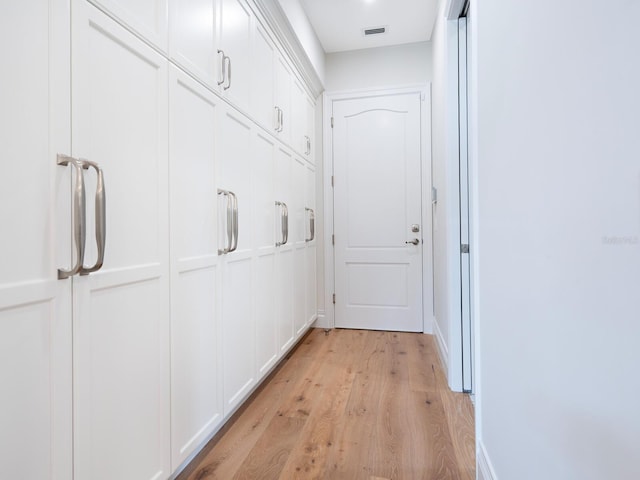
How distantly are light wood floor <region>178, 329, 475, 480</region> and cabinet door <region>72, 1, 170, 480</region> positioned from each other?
44cm

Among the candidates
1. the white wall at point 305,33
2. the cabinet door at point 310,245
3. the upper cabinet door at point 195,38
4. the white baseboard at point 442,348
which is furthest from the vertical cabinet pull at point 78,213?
the cabinet door at point 310,245

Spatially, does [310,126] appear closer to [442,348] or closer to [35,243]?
[442,348]

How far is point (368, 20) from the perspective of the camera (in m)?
3.07

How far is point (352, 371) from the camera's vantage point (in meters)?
2.53

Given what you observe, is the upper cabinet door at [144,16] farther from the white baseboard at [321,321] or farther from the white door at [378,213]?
the white baseboard at [321,321]

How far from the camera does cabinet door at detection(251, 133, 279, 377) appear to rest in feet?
6.93

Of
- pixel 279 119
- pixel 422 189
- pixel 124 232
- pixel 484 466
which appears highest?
pixel 279 119

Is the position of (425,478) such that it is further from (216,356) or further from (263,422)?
(216,356)

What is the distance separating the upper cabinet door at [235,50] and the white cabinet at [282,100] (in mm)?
494

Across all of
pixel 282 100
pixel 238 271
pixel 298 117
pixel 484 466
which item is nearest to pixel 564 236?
pixel 484 466

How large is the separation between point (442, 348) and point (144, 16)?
8.80 ft

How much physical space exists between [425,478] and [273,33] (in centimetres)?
266

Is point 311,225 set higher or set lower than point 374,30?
lower

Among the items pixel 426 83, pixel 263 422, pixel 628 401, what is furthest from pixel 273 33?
pixel 628 401
